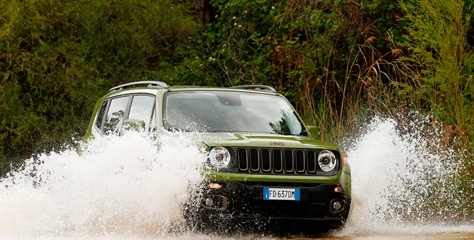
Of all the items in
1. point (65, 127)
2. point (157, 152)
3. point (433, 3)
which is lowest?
point (65, 127)

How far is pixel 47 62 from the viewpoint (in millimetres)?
29812

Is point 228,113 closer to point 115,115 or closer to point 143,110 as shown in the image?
point 143,110

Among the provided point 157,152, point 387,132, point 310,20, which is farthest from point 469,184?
point 310,20

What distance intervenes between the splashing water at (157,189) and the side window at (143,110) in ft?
1.13

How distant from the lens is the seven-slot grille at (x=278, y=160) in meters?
12.7

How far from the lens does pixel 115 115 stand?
1503 centimetres

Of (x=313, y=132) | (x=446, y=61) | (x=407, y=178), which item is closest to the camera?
(x=313, y=132)

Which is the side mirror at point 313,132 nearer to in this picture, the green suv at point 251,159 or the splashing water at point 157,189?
the green suv at point 251,159

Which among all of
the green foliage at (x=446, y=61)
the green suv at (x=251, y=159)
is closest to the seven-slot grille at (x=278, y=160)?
the green suv at (x=251, y=159)

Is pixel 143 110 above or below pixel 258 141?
above

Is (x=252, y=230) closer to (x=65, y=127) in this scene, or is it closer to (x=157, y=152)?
(x=157, y=152)

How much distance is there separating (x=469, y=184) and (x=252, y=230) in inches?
142

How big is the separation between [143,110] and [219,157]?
6.18 ft

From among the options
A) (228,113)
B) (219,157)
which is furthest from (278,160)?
(228,113)
